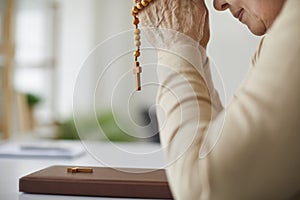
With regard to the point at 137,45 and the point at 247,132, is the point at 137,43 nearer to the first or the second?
the point at 137,45

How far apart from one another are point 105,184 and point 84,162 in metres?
0.40

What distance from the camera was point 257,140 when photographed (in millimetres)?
410

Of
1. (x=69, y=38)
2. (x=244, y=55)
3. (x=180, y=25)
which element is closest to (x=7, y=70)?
(x=69, y=38)

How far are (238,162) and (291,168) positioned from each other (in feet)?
0.15

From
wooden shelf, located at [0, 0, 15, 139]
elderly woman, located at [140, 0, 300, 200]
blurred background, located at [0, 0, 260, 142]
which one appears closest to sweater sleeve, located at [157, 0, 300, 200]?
elderly woman, located at [140, 0, 300, 200]

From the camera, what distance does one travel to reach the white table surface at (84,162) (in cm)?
64

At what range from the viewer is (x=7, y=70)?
13.0 ft

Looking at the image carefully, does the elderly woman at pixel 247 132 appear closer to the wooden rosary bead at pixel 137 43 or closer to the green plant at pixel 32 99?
the wooden rosary bead at pixel 137 43

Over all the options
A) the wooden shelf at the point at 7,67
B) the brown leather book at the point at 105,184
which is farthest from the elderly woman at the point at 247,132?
the wooden shelf at the point at 7,67

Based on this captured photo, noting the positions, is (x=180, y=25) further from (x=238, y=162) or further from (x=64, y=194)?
(x=64, y=194)

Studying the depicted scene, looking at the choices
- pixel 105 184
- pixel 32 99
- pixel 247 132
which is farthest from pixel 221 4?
pixel 32 99

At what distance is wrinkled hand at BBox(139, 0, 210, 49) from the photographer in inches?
19.7

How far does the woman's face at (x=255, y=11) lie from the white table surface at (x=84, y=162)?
7.5 inches

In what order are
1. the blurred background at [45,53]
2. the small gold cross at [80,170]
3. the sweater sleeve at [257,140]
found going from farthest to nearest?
the blurred background at [45,53], the small gold cross at [80,170], the sweater sleeve at [257,140]
